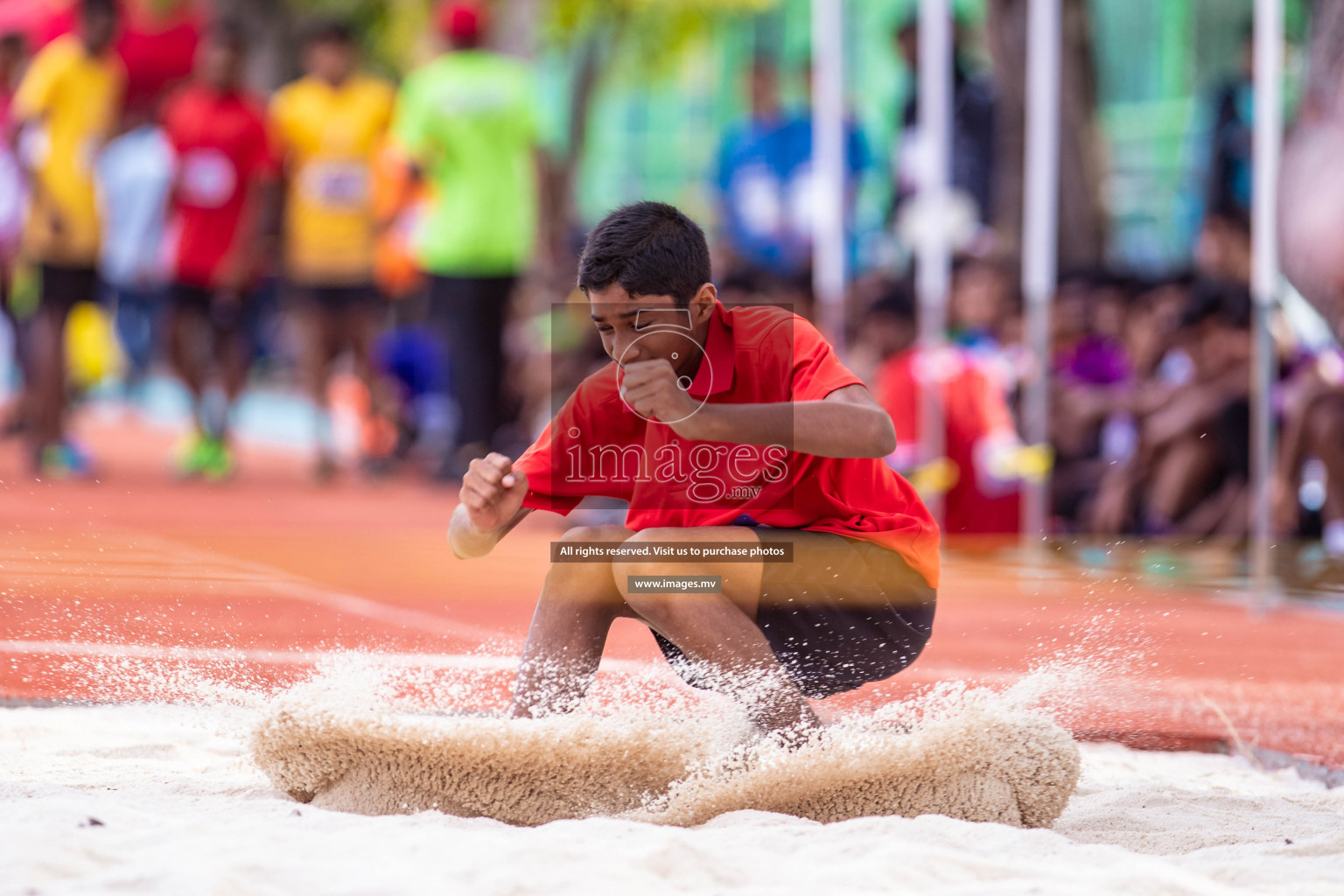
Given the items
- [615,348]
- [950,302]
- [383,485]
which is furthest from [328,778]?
[383,485]

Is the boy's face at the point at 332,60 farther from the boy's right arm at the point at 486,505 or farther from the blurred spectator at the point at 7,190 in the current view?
the boy's right arm at the point at 486,505

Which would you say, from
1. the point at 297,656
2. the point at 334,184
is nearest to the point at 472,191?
the point at 334,184

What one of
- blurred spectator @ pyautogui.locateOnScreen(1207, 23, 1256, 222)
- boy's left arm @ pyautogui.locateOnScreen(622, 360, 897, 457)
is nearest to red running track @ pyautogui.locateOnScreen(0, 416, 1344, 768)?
boy's left arm @ pyautogui.locateOnScreen(622, 360, 897, 457)

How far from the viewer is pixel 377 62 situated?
57.5 feet

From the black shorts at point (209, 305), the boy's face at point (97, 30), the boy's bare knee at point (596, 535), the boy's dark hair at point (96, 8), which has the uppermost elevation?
the boy's dark hair at point (96, 8)

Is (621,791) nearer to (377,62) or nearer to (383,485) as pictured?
(383,485)

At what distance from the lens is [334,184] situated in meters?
7.80

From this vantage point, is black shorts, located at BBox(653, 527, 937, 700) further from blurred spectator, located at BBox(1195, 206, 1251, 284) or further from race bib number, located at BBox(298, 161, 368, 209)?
race bib number, located at BBox(298, 161, 368, 209)

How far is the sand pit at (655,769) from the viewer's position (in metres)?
2.55

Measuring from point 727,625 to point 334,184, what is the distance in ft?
18.8

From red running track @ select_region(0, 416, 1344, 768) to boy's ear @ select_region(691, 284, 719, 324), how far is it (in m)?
0.54

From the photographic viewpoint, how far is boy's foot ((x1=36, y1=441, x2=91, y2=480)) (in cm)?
741

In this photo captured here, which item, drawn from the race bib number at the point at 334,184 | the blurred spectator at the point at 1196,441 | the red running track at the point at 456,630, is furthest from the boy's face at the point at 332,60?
the blurred spectator at the point at 1196,441

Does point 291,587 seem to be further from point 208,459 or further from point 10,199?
point 10,199
